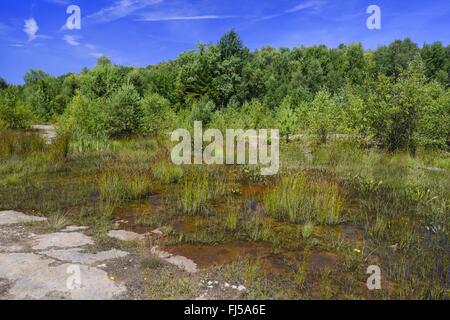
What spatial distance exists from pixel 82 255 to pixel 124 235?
662 millimetres

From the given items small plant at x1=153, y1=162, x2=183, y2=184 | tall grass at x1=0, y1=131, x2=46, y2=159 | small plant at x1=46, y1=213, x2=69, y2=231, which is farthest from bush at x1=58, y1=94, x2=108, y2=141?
small plant at x1=46, y1=213, x2=69, y2=231

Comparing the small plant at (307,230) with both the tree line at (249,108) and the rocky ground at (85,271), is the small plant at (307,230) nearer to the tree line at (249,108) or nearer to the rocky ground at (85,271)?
the rocky ground at (85,271)

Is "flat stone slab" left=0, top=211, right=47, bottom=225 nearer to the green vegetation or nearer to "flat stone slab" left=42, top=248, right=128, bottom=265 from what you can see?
the green vegetation

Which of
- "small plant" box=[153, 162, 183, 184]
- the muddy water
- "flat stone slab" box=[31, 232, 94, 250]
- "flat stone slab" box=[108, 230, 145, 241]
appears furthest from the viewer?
"small plant" box=[153, 162, 183, 184]

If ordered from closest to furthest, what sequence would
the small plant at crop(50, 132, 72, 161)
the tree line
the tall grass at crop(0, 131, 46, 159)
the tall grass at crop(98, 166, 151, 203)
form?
the tall grass at crop(98, 166, 151, 203)
the small plant at crop(50, 132, 72, 161)
the tall grass at crop(0, 131, 46, 159)
the tree line

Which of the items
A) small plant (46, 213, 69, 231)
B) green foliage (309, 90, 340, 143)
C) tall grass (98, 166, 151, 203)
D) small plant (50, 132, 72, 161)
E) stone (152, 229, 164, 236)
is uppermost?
green foliage (309, 90, 340, 143)

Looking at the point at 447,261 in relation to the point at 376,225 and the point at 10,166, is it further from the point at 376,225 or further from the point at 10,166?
the point at 10,166

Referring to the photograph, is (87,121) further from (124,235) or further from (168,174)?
(124,235)

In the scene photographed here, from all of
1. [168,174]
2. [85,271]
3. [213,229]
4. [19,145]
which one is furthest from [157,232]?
[19,145]

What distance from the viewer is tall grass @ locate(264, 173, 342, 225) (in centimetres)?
474

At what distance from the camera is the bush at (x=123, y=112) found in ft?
43.7

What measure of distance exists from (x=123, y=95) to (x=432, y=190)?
34.8 ft

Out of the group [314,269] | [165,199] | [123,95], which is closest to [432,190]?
[314,269]

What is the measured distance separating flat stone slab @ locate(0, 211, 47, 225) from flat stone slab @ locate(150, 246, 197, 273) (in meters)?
1.89
